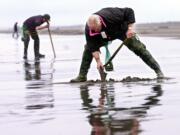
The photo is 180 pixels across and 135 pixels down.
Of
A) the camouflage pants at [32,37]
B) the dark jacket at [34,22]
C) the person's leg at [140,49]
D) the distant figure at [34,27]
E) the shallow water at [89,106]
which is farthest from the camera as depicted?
the dark jacket at [34,22]

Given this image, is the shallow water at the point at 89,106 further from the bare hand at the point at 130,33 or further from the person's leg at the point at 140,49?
the bare hand at the point at 130,33

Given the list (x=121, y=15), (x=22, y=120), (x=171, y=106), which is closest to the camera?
(x=22, y=120)

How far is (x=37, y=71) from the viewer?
742 inches

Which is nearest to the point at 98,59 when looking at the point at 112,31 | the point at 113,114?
the point at 112,31

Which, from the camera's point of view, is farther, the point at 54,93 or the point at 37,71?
the point at 37,71

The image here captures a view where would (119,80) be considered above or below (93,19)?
below

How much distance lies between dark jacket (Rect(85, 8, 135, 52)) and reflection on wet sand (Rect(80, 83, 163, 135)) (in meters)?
1.93

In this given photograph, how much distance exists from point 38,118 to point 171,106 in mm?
1834

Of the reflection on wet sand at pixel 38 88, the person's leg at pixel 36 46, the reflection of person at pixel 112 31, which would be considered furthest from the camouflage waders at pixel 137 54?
the person's leg at pixel 36 46

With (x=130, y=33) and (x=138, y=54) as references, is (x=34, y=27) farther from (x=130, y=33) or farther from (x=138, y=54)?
(x=130, y=33)

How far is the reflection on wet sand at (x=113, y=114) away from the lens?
26.7 ft

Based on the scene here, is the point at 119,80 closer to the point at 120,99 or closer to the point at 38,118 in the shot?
the point at 120,99

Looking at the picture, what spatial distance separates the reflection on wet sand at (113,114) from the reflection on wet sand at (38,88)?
1.92ft

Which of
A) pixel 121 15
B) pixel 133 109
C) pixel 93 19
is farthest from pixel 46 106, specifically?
pixel 121 15
